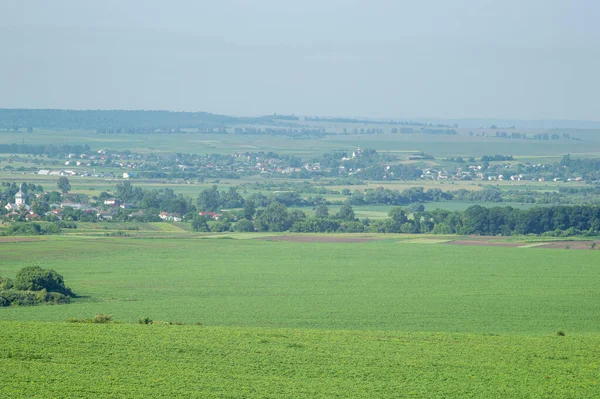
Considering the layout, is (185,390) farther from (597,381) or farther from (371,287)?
(371,287)

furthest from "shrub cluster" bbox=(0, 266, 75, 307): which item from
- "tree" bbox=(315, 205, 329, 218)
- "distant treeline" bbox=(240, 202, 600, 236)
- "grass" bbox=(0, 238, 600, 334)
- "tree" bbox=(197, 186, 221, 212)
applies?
"tree" bbox=(197, 186, 221, 212)

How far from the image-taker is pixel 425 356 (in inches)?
1043

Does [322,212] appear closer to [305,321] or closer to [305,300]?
[305,300]

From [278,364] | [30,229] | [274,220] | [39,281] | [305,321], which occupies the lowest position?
[274,220]

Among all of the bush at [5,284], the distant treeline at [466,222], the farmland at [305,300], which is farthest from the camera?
the distant treeline at [466,222]

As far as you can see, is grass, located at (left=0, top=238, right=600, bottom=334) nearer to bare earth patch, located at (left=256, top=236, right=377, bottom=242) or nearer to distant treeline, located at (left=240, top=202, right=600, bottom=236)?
bare earth patch, located at (left=256, top=236, right=377, bottom=242)

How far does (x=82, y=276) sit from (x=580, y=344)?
1019 inches

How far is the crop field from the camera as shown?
22.9 m

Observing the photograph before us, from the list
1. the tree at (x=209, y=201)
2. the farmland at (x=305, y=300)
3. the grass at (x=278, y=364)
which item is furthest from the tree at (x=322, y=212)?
the grass at (x=278, y=364)

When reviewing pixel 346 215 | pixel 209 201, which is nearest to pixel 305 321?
pixel 346 215

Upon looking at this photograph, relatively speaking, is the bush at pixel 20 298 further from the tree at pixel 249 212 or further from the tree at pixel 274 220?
the tree at pixel 249 212

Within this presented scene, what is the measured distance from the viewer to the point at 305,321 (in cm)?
3578

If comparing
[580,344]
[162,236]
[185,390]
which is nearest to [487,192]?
[162,236]

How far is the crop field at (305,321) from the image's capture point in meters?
22.9
